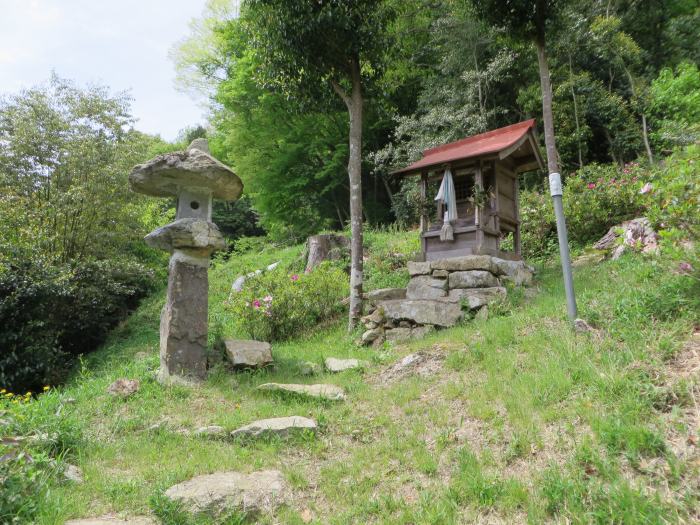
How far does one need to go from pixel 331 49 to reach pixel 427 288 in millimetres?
5208

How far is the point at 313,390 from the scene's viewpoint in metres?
5.39

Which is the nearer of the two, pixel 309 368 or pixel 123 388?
pixel 123 388

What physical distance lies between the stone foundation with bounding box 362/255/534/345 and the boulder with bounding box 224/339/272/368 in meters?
Answer: 1.80

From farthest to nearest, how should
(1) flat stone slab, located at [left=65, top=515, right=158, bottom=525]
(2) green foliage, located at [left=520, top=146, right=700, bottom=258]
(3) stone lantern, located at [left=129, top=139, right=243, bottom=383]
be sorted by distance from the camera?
(2) green foliage, located at [left=520, top=146, right=700, bottom=258] < (3) stone lantern, located at [left=129, top=139, right=243, bottom=383] < (1) flat stone slab, located at [left=65, top=515, right=158, bottom=525]

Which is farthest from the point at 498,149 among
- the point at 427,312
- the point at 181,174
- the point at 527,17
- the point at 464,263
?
the point at 181,174

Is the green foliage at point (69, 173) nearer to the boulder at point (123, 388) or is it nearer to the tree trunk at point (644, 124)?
the boulder at point (123, 388)

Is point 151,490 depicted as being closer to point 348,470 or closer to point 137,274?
point 348,470

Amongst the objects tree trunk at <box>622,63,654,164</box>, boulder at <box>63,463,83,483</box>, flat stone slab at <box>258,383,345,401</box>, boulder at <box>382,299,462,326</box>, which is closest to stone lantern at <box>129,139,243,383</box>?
flat stone slab at <box>258,383,345,401</box>

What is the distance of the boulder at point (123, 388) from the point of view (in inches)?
220

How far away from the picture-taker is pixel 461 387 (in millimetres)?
4637

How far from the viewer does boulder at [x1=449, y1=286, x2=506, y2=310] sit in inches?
286

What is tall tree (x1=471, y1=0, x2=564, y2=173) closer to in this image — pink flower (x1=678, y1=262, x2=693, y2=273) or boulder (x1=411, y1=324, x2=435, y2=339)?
boulder (x1=411, y1=324, x2=435, y2=339)

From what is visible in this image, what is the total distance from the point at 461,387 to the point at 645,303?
6.93 ft

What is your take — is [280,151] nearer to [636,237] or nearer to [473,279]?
[473,279]
